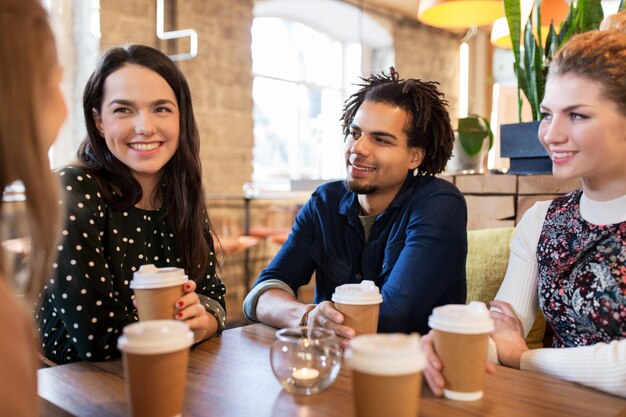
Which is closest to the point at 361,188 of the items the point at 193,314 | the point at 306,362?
the point at 193,314

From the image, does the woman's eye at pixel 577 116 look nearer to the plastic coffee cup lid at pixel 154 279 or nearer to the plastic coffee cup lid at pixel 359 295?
the plastic coffee cup lid at pixel 359 295

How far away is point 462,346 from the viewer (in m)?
0.99

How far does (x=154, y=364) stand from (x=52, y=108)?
42cm

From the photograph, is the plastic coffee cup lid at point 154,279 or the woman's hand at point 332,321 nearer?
the plastic coffee cup lid at point 154,279

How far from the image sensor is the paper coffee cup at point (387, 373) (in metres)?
0.79

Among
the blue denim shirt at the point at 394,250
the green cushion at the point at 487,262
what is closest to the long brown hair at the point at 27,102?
the blue denim shirt at the point at 394,250

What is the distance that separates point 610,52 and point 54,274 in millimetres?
1470

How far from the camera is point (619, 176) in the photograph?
1.49 metres

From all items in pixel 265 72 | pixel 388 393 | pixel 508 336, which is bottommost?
pixel 508 336

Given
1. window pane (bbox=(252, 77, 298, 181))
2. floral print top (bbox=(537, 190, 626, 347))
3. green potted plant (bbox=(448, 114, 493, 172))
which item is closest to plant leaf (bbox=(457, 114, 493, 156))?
green potted plant (bbox=(448, 114, 493, 172))

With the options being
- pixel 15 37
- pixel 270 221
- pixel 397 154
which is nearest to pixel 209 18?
pixel 270 221

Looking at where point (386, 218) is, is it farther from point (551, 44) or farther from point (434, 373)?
point (551, 44)

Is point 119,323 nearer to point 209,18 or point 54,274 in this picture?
point 54,274

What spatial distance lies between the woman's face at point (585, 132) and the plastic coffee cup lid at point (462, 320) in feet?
2.17
